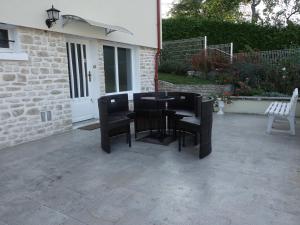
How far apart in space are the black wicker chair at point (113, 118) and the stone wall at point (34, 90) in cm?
136

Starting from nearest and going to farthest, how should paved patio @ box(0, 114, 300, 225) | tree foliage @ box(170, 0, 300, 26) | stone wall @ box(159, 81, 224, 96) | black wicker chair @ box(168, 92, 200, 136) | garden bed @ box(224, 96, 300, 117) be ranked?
paved patio @ box(0, 114, 300, 225), black wicker chair @ box(168, 92, 200, 136), garden bed @ box(224, 96, 300, 117), stone wall @ box(159, 81, 224, 96), tree foliage @ box(170, 0, 300, 26)

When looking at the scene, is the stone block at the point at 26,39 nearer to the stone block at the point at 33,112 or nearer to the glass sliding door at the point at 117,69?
the stone block at the point at 33,112

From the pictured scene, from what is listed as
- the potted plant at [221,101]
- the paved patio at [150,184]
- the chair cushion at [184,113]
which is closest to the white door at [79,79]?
the paved patio at [150,184]

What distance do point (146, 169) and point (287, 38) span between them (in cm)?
1171

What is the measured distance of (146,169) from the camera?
351 centimetres

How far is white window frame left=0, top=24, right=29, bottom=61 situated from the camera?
4.45 metres

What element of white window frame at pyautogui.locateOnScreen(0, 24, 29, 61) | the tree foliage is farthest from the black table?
the tree foliage

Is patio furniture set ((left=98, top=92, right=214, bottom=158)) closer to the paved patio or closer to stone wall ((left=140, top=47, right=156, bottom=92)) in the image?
the paved patio

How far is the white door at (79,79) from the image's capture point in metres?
6.06

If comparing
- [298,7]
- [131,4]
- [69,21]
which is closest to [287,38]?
[298,7]

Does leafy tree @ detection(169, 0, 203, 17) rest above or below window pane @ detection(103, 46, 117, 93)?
above

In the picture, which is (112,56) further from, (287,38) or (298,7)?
(298,7)

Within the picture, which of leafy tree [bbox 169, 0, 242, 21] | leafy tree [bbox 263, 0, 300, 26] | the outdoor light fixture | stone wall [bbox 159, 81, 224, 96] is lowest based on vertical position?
stone wall [bbox 159, 81, 224, 96]

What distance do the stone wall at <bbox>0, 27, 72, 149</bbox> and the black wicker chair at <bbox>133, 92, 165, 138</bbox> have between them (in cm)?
172
